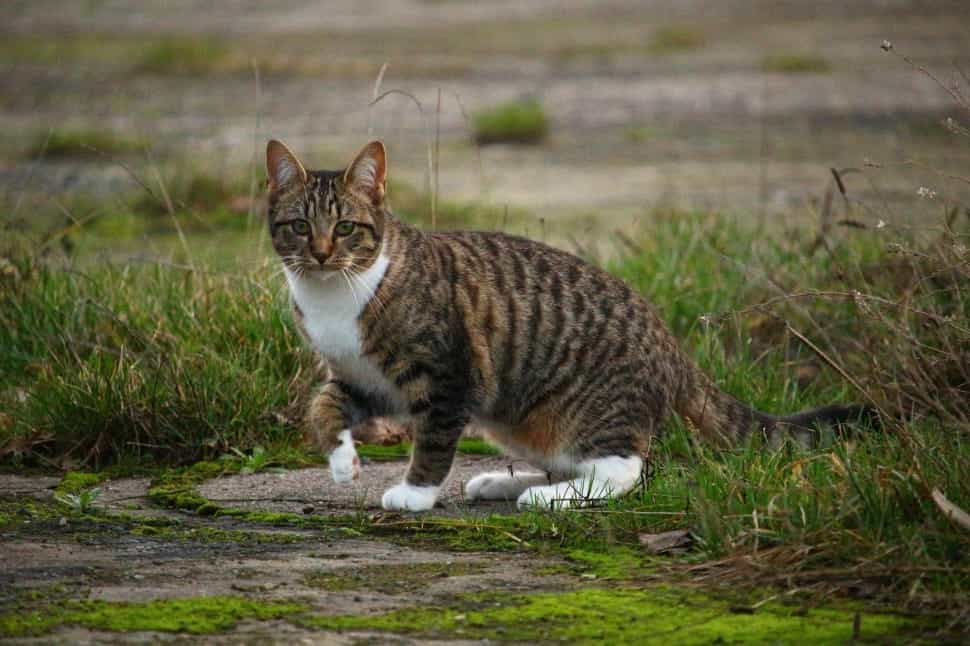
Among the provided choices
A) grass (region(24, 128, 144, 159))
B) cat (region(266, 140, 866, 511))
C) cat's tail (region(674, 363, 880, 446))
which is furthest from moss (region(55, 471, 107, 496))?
grass (region(24, 128, 144, 159))

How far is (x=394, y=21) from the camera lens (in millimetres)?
28312

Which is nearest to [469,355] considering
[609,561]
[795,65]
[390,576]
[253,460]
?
[253,460]

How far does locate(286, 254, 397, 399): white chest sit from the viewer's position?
18.2 feet

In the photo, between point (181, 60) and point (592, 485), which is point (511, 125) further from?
point (592, 485)

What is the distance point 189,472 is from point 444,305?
1164 millimetres

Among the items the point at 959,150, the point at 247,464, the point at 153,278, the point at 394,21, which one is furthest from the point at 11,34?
the point at 247,464

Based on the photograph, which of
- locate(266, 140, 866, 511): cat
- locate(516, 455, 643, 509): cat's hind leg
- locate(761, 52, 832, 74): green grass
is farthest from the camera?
locate(761, 52, 832, 74): green grass

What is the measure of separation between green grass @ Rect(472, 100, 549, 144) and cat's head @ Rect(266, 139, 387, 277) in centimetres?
937

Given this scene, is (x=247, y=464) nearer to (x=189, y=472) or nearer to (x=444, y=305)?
(x=189, y=472)

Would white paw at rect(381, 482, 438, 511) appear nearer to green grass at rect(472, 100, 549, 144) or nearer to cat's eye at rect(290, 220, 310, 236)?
cat's eye at rect(290, 220, 310, 236)

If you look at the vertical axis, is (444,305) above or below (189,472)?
above

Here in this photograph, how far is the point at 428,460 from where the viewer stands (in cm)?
546

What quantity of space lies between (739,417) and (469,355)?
39.9 inches

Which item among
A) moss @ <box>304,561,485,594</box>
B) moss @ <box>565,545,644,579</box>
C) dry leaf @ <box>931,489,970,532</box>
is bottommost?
moss @ <box>565,545,644,579</box>
